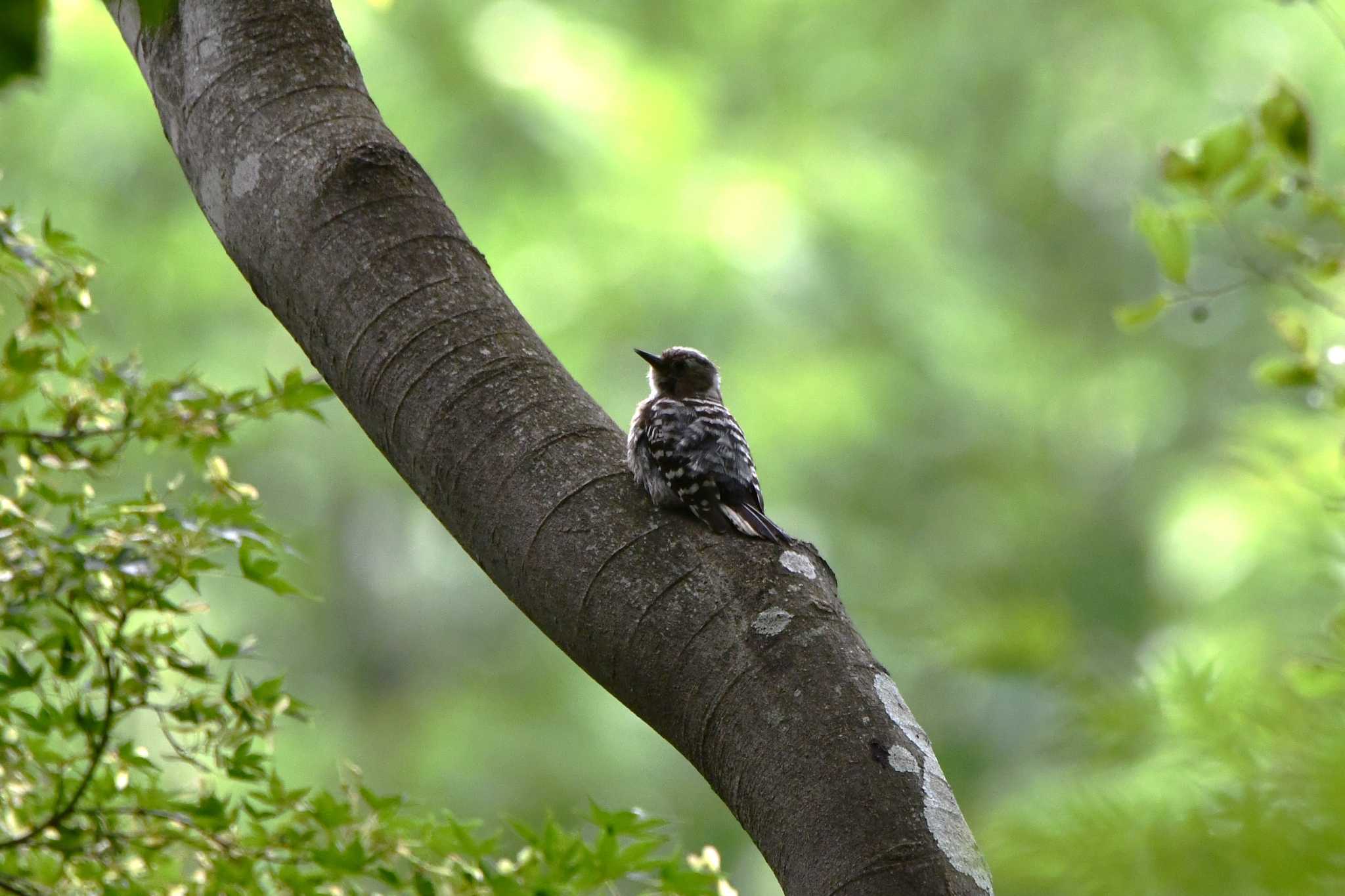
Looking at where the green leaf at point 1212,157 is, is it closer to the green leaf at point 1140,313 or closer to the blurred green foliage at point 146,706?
the green leaf at point 1140,313

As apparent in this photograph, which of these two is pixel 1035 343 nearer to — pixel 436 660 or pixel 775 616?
pixel 436 660

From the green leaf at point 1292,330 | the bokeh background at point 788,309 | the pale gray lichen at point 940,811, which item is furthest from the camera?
the bokeh background at point 788,309

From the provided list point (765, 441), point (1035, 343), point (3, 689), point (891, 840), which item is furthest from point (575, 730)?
point (891, 840)

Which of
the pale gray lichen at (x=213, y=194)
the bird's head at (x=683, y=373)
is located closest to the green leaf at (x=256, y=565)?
the pale gray lichen at (x=213, y=194)

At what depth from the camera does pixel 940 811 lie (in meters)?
1.36

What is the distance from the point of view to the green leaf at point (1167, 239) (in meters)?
2.03

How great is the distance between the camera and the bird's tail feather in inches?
81.7

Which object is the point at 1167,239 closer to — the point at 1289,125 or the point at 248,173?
the point at 1289,125

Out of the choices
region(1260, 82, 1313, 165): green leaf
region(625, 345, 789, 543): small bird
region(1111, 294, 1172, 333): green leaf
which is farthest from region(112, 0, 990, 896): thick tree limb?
region(1260, 82, 1313, 165): green leaf

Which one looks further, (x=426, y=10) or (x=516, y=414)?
(x=426, y=10)

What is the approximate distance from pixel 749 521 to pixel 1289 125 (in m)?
1.17

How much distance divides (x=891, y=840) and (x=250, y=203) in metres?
1.25

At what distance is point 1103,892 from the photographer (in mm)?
1084

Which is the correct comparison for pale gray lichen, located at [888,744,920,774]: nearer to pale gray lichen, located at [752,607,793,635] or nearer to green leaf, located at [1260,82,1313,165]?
pale gray lichen, located at [752,607,793,635]
